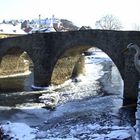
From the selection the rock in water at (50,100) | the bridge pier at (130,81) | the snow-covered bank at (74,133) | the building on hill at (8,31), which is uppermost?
the building on hill at (8,31)

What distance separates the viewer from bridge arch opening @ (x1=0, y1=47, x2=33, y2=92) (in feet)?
107

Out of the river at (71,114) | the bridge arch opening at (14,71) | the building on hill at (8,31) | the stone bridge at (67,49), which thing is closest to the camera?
the river at (71,114)

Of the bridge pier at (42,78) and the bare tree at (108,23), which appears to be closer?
the bridge pier at (42,78)

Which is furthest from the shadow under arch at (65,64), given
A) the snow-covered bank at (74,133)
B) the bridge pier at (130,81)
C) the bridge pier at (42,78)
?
the snow-covered bank at (74,133)

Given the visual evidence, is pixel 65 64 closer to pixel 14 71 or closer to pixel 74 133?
pixel 14 71

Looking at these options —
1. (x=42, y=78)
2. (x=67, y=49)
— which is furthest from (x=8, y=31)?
(x=67, y=49)

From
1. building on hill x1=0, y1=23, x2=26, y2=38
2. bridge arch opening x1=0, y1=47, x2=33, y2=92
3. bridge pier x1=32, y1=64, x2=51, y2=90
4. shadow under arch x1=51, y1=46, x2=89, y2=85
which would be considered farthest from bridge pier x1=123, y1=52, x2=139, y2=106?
building on hill x1=0, y1=23, x2=26, y2=38

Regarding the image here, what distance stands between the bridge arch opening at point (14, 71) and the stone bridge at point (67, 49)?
1.17 meters

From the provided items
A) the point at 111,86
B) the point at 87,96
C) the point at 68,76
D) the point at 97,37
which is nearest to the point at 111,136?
the point at 87,96

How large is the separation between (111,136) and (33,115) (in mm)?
7310

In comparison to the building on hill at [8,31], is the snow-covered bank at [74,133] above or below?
below

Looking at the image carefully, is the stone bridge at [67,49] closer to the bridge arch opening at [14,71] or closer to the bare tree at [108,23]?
the bridge arch opening at [14,71]

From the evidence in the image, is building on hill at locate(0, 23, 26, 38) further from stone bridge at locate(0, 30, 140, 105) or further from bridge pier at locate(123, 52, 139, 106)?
bridge pier at locate(123, 52, 139, 106)

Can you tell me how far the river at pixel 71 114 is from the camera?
15.3 meters
